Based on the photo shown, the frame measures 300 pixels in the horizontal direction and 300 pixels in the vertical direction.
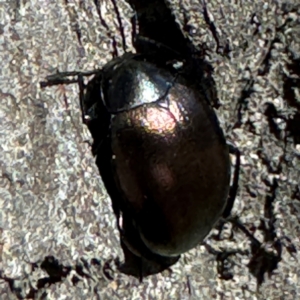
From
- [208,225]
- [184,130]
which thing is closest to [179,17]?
[184,130]

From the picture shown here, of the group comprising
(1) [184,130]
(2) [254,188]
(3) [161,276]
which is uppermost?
(1) [184,130]

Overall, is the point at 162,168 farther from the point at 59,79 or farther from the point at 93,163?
the point at 59,79

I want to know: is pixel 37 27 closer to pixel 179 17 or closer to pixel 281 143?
pixel 179 17

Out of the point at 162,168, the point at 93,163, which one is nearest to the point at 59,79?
the point at 93,163

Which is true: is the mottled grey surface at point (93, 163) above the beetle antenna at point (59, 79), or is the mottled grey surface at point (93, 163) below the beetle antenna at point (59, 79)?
below

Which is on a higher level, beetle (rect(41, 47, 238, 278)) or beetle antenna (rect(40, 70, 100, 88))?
beetle antenna (rect(40, 70, 100, 88))

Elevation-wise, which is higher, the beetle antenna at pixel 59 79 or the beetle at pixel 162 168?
the beetle antenna at pixel 59 79

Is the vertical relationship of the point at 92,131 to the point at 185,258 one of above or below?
above

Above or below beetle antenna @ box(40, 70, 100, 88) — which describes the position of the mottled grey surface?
below
